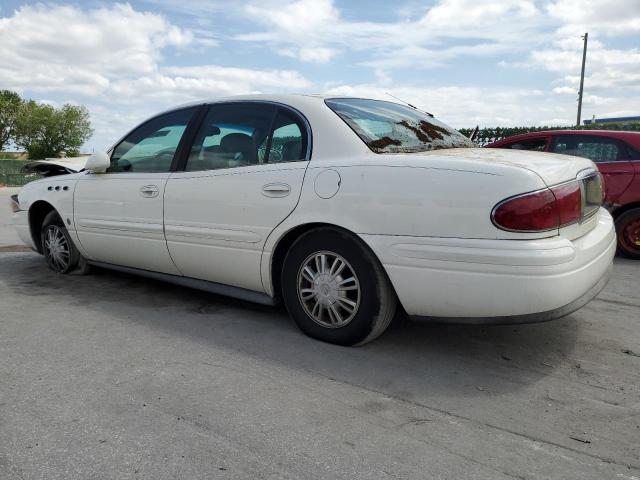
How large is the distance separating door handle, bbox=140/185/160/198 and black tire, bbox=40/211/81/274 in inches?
52.5

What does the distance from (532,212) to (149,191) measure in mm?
2747

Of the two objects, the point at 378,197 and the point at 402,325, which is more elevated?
the point at 378,197

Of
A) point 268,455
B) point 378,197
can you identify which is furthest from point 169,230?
point 268,455

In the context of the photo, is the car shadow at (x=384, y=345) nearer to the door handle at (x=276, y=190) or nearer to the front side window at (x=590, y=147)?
the door handle at (x=276, y=190)

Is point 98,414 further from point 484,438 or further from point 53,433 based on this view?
point 484,438

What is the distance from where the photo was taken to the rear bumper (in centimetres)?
276

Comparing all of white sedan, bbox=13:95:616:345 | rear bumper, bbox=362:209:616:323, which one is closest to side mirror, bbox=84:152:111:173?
white sedan, bbox=13:95:616:345

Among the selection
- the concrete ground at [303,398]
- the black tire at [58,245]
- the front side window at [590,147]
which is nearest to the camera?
the concrete ground at [303,398]

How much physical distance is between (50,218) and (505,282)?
170 inches

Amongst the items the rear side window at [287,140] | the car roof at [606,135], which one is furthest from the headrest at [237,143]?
the car roof at [606,135]

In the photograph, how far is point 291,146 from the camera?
3.61 m

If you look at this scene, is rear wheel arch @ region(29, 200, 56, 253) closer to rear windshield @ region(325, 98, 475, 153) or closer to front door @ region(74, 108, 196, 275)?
front door @ region(74, 108, 196, 275)

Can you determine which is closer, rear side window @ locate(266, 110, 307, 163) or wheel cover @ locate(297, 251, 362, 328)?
wheel cover @ locate(297, 251, 362, 328)

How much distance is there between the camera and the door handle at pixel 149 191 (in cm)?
424
